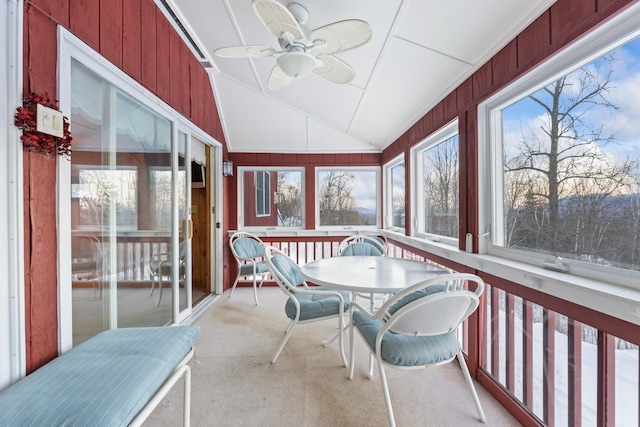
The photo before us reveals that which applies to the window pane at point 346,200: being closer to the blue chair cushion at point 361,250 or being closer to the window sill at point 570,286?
the blue chair cushion at point 361,250

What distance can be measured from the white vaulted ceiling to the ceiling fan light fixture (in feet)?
1.48

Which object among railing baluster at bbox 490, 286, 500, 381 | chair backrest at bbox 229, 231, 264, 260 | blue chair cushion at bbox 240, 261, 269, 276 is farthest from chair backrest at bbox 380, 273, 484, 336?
chair backrest at bbox 229, 231, 264, 260

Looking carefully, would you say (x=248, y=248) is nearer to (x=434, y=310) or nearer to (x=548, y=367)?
(x=434, y=310)

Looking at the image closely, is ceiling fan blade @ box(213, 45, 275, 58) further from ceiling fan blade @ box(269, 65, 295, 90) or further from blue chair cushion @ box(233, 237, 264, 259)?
blue chair cushion @ box(233, 237, 264, 259)

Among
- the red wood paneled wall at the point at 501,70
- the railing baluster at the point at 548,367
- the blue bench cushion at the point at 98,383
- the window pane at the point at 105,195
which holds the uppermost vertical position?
the red wood paneled wall at the point at 501,70

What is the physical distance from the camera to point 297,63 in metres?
1.59

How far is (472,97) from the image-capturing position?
1.92 m

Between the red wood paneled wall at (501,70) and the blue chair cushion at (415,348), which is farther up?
the red wood paneled wall at (501,70)

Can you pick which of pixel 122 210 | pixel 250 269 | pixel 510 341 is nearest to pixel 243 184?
pixel 250 269

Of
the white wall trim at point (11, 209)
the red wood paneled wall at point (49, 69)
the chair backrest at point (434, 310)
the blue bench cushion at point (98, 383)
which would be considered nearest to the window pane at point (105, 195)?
the red wood paneled wall at point (49, 69)

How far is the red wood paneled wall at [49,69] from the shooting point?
122 centimetres

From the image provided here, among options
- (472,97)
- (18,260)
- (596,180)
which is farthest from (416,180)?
(18,260)

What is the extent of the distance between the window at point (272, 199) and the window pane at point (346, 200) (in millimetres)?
365

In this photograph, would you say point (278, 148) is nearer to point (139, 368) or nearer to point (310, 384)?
point (310, 384)
